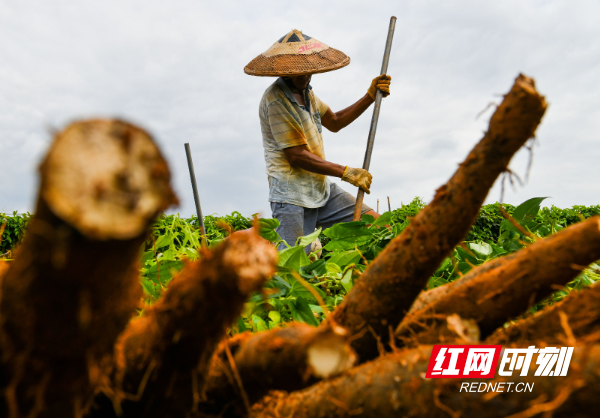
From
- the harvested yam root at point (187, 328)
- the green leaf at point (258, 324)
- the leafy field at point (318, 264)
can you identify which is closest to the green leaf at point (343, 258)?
the leafy field at point (318, 264)

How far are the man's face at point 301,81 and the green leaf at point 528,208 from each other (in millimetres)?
2239

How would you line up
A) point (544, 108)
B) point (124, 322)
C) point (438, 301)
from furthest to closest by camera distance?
1. point (438, 301)
2. point (544, 108)
3. point (124, 322)

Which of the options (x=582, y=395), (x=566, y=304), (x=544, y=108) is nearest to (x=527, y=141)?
(x=544, y=108)

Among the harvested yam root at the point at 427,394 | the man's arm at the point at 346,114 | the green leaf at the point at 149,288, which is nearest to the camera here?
the harvested yam root at the point at 427,394

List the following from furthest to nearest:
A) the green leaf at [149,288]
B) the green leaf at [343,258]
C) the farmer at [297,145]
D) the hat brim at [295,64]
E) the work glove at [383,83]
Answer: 1. the work glove at [383,83]
2. the farmer at [297,145]
3. the hat brim at [295,64]
4. the green leaf at [343,258]
5. the green leaf at [149,288]

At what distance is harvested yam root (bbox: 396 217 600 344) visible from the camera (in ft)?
2.71

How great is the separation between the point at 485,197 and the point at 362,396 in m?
0.43

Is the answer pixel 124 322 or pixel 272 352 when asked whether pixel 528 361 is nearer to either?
pixel 272 352

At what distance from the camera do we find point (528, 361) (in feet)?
2.38

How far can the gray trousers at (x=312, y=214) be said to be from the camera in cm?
347

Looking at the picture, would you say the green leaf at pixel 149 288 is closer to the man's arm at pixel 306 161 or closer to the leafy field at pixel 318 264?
the leafy field at pixel 318 264

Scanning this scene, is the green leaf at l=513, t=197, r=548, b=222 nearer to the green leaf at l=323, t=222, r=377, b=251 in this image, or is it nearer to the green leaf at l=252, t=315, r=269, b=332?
the green leaf at l=323, t=222, r=377, b=251

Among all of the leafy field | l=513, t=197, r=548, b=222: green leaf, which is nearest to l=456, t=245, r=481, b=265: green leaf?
the leafy field

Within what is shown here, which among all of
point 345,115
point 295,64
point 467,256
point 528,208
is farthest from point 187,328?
point 345,115
